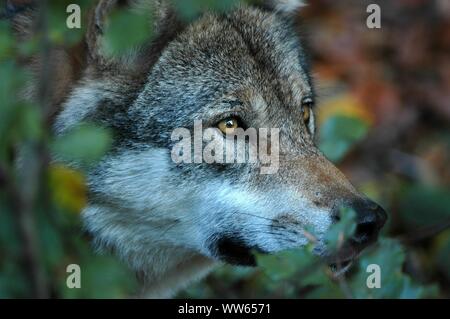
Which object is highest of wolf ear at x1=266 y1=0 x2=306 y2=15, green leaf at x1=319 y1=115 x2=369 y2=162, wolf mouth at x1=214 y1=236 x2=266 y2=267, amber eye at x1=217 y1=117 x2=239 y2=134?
wolf ear at x1=266 y1=0 x2=306 y2=15

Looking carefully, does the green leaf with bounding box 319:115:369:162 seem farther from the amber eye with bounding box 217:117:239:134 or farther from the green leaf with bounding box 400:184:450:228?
the green leaf with bounding box 400:184:450:228

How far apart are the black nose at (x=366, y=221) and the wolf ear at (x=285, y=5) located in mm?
1349

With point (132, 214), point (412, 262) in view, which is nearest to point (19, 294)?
point (132, 214)

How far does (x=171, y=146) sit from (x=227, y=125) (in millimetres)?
271

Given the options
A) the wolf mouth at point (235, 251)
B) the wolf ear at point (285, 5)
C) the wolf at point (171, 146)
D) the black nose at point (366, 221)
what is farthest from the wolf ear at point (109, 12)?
the black nose at point (366, 221)

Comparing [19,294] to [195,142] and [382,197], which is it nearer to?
[195,142]

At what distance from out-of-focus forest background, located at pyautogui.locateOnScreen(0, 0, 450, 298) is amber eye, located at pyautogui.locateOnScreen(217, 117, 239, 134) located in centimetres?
61

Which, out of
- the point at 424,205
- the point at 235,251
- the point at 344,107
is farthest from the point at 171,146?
the point at 344,107

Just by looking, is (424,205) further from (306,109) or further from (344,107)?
(306,109)

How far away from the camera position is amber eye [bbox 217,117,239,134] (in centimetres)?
429

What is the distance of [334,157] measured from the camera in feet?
17.0

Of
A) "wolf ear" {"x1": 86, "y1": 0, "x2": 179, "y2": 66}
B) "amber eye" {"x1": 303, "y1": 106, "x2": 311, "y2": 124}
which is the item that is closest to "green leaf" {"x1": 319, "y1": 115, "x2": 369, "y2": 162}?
"amber eye" {"x1": 303, "y1": 106, "x2": 311, "y2": 124}

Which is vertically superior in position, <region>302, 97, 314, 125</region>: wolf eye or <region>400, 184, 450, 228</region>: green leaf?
<region>302, 97, 314, 125</region>: wolf eye
